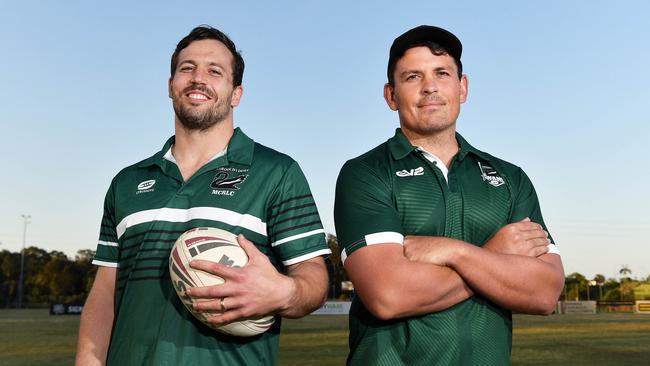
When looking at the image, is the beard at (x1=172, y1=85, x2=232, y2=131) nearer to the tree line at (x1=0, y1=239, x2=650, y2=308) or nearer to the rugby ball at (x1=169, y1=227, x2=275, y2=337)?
the rugby ball at (x1=169, y1=227, x2=275, y2=337)

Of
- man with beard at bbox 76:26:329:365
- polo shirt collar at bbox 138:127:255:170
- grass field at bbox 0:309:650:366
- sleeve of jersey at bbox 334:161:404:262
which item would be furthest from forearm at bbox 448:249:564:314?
grass field at bbox 0:309:650:366

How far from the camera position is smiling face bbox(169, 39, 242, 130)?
3607 millimetres

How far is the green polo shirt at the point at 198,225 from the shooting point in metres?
3.28

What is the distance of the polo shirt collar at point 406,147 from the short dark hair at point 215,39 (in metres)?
0.97

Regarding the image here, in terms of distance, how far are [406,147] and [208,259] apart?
4.55ft

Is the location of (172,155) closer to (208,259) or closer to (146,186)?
(146,186)

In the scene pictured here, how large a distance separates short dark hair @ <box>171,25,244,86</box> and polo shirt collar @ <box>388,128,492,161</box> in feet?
3.17

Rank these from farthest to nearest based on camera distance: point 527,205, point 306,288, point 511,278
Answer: point 527,205, point 511,278, point 306,288

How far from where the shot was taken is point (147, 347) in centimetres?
332

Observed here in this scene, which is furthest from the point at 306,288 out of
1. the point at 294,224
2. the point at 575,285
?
the point at 575,285

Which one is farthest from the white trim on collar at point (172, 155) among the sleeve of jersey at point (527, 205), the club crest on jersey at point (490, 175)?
the sleeve of jersey at point (527, 205)

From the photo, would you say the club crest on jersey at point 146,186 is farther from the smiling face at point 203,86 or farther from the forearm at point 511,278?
the forearm at point 511,278

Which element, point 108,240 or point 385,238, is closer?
point 385,238

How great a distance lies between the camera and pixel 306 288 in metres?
3.17
